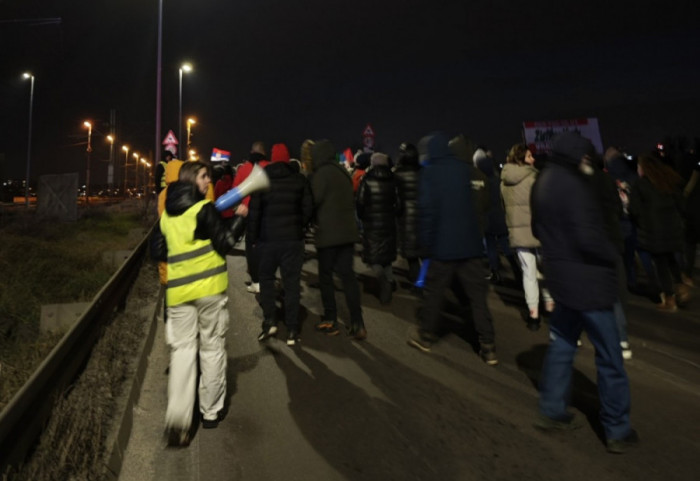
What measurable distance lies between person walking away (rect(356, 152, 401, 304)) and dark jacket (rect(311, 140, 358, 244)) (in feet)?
4.74

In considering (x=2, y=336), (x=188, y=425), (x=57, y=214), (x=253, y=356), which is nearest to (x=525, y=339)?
(x=253, y=356)

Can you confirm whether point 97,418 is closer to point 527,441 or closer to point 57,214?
point 527,441

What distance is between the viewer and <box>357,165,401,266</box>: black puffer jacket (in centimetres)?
784

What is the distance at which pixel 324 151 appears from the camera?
6.36 metres

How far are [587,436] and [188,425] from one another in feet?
9.11

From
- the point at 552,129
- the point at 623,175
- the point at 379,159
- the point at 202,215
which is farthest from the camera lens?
the point at 552,129

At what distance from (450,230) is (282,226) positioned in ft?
5.96

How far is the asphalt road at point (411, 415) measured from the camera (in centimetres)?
352

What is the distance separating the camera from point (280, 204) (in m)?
6.02

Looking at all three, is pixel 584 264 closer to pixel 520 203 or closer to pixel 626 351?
pixel 626 351

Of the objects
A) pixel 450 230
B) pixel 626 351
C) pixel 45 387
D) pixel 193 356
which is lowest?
pixel 626 351

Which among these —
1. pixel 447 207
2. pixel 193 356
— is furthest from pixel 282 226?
pixel 193 356

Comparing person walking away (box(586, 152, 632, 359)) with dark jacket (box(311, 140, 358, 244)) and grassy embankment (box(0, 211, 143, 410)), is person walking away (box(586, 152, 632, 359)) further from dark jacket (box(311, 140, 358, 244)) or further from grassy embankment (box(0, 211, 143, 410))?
grassy embankment (box(0, 211, 143, 410))

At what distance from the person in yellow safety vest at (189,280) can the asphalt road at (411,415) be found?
15.7 inches
